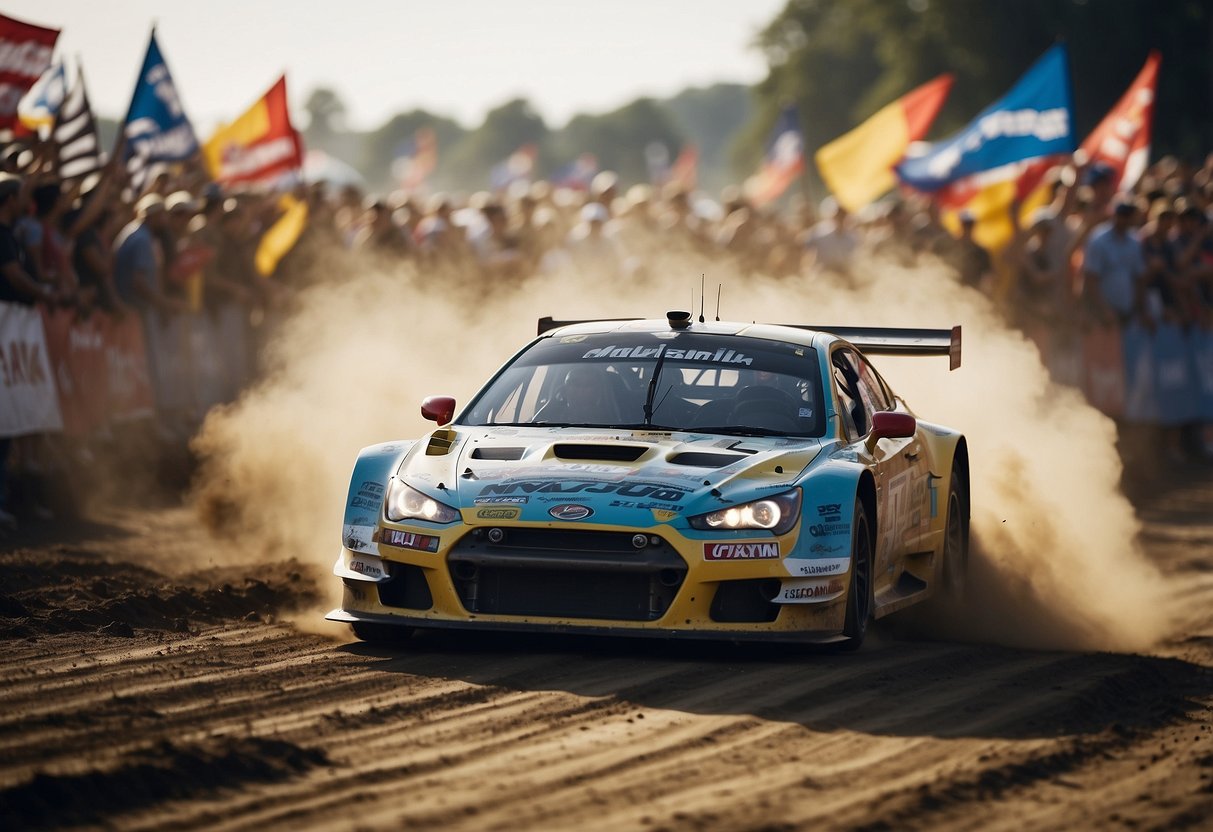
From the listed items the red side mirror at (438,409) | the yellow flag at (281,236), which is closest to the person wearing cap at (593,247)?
the yellow flag at (281,236)

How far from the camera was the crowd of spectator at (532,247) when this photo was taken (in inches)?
645

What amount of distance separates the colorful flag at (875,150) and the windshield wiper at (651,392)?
42.8ft

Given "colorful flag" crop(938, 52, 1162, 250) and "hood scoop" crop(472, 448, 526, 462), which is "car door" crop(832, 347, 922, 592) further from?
"colorful flag" crop(938, 52, 1162, 250)

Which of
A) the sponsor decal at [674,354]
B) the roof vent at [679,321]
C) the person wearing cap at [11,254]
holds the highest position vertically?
the person wearing cap at [11,254]

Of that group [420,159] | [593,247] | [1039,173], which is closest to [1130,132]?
[1039,173]

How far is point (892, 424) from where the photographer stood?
29.6 ft

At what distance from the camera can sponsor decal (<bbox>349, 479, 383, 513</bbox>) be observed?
840 centimetres

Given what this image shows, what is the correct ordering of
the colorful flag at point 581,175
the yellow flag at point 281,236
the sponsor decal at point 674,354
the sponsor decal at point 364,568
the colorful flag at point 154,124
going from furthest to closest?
the colorful flag at point 581,175
the yellow flag at point 281,236
the colorful flag at point 154,124
the sponsor decal at point 674,354
the sponsor decal at point 364,568

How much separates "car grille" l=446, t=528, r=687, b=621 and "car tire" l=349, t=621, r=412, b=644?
0.50 m

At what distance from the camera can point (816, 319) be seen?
16.0 metres

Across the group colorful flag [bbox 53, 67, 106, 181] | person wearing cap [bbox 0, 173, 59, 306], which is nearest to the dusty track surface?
person wearing cap [bbox 0, 173, 59, 306]

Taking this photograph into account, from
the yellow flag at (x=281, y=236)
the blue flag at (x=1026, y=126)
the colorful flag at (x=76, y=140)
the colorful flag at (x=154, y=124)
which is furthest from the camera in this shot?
the blue flag at (x=1026, y=126)

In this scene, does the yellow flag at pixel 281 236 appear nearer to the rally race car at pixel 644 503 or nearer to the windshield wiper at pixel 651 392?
the rally race car at pixel 644 503

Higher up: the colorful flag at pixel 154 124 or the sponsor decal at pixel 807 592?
the colorful flag at pixel 154 124
